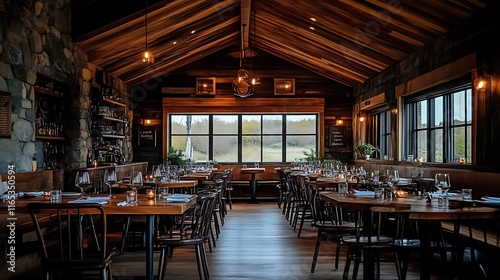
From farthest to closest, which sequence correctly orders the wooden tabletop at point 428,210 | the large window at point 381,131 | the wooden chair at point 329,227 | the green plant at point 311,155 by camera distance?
the green plant at point 311,155, the large window at point 381,131, the wooden chair at point 329,227, the wooden tabletop at point 428,210

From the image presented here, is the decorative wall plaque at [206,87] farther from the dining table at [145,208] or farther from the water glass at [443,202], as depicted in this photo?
the water glass at [443,202]

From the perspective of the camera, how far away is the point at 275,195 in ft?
43.8

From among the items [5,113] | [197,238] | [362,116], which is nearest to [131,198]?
[197,238]

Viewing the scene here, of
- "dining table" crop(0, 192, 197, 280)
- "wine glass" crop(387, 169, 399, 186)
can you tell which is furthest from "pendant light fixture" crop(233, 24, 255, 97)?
"dining table" crop(0, 192, 197, 280)

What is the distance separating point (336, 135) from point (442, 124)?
5.53 meters

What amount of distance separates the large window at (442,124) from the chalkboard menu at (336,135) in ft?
13.3

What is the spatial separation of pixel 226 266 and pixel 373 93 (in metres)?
7.15

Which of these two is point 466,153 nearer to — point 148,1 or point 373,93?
point 373,93

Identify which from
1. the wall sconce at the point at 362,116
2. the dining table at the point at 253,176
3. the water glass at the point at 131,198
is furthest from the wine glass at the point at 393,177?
the wall sconce at the point at 362,116

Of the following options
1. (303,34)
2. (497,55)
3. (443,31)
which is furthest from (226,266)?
(303,34)

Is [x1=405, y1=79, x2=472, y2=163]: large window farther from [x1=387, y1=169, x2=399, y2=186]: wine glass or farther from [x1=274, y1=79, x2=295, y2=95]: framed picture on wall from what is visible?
[x1=274, y1=79, x2=295, y2=95]: framed picture on wall

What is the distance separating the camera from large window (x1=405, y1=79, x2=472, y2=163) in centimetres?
714

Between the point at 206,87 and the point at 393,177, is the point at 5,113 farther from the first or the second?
the point at 206,87

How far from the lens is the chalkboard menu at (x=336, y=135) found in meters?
13.5
